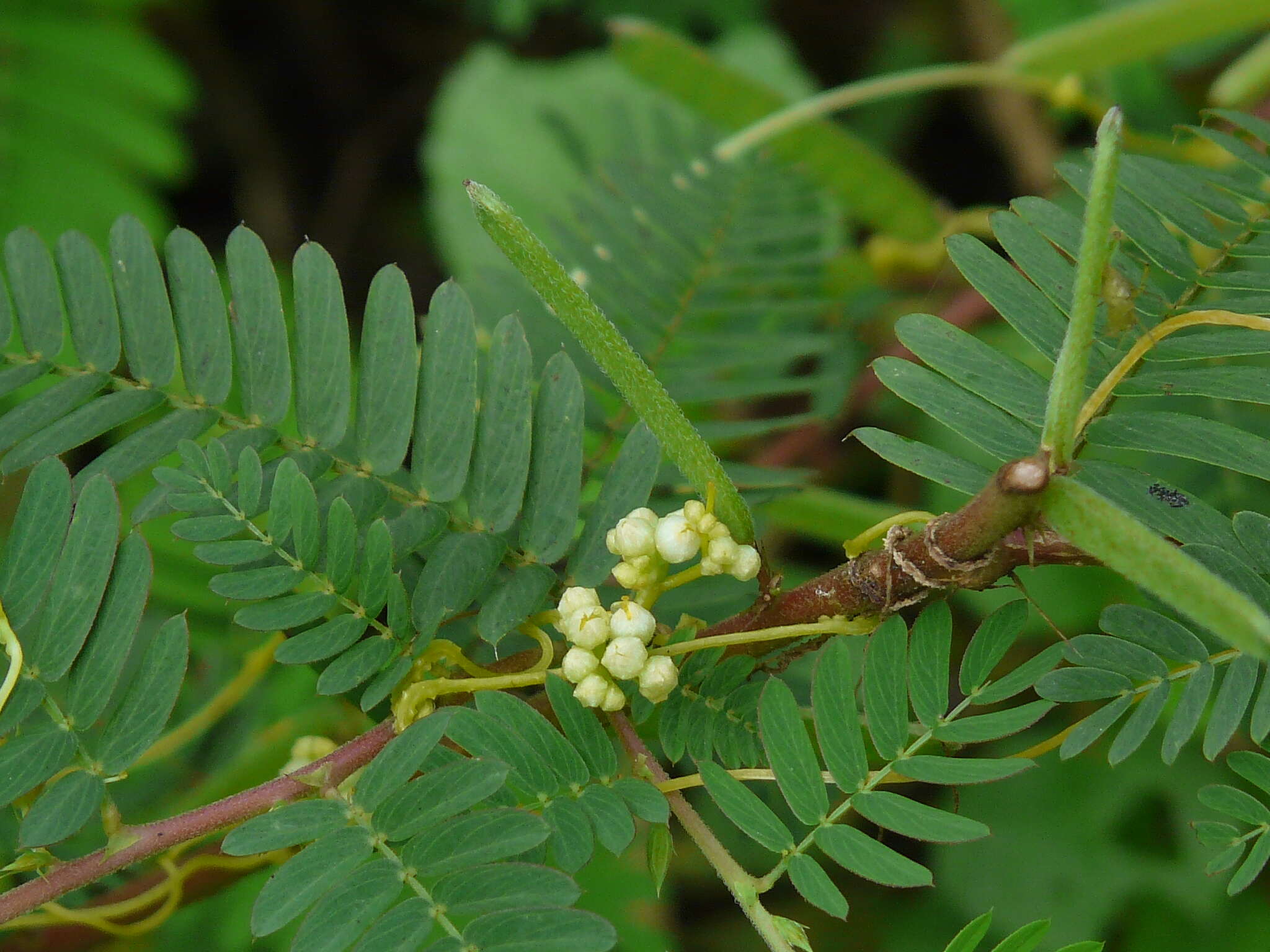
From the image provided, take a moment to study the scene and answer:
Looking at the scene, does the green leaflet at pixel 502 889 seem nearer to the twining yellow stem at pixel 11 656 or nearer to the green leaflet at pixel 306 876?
the green leaflet at pixel 306 876

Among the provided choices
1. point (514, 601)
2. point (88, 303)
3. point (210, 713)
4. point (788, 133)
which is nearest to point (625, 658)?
point (514, 601)

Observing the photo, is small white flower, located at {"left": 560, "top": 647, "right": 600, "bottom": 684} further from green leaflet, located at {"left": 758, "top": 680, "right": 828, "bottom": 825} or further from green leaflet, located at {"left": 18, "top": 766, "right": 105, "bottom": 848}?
green leaflet, located at {"left": 18, "top": 766, "right": 105, "bottom": 848}

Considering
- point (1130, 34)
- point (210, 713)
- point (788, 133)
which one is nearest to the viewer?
point (210, 713)

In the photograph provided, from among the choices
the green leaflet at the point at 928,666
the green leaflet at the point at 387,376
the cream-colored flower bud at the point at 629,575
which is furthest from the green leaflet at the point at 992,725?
the green leaflet at the point at 387,376

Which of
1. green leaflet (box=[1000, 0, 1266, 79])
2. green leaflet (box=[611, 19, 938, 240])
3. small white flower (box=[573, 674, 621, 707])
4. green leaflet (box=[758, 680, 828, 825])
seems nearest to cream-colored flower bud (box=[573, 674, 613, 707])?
small white flower (box=[573, 674, 621, 707])

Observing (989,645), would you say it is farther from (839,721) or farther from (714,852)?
(714,852)

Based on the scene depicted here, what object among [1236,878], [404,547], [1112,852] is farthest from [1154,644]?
[1112,852]

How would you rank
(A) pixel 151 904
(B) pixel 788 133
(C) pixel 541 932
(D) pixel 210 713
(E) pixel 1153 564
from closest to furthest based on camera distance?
(E) pixel 1153 564
(C) pixel 541 932
(A) pixel 151 904
(D) pixel 210 713
(B) pixel 788 133
